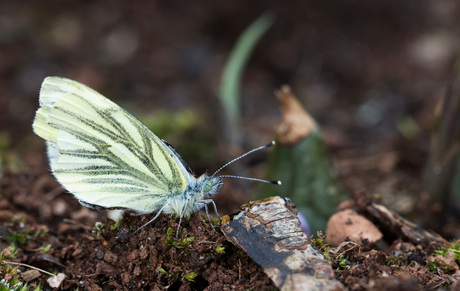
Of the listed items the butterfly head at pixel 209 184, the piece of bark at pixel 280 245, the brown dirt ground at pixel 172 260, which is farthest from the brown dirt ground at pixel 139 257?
the butterfly head at pixel 209 184

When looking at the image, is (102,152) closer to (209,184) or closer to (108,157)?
(108,157)

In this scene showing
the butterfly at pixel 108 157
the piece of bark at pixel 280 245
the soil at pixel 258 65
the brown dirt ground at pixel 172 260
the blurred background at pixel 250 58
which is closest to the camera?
the piece of bark at pixel 280 245

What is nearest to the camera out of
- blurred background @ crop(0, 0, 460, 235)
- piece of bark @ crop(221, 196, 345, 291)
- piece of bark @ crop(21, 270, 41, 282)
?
piece of bark @ crop(221, 196, 345, 291)

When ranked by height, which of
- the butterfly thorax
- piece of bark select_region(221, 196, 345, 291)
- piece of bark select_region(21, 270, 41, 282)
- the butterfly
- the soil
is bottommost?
piece of bark select_region(221, 196, 345, 291)

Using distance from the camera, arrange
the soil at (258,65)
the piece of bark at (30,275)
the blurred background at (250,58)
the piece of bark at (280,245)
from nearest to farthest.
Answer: the piece of bark at (280,245) < the piece of bark at (30,275) < the soil at (258,65) < the blurred background at (250,58)

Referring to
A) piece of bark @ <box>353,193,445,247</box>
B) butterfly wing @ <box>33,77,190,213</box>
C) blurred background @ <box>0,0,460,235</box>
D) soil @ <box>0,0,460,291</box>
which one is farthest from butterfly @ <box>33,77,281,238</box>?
blurred background @ <box>0,0,460,235</box>

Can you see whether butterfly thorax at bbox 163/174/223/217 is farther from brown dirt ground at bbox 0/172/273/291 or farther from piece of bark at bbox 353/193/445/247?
piece of bark at bbox 353/193/445/247

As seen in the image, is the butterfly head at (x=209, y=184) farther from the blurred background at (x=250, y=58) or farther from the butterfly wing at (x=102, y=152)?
the blurred background at (x=250, y=58)

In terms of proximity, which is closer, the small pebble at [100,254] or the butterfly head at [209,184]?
the small pebble at [100,254]
